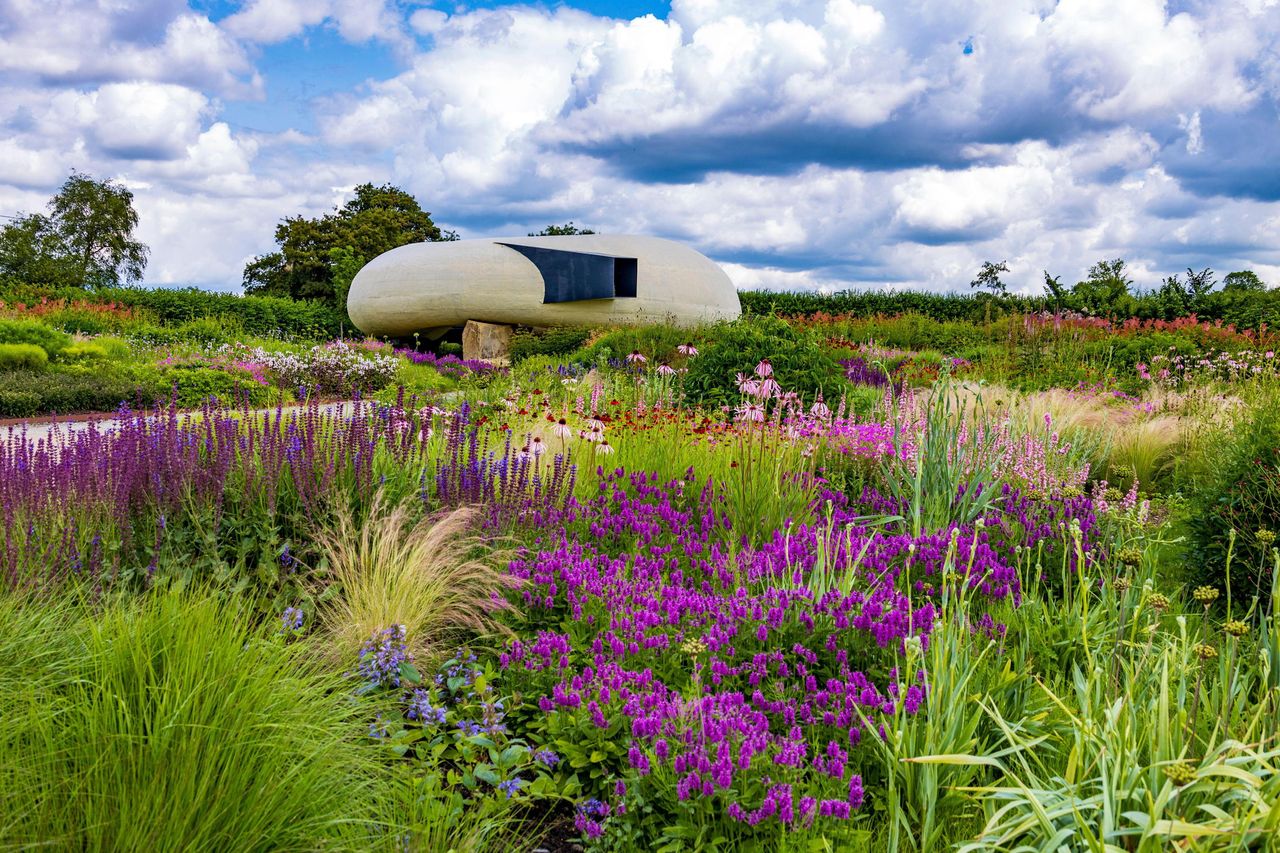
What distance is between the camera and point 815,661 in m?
2.78

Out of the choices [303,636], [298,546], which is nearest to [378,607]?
[303,636]

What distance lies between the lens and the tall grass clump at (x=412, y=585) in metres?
3.20

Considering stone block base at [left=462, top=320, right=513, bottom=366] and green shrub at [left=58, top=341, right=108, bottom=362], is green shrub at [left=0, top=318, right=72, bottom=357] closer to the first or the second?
green shrub at [left=58, top=341, right=108, bottom=362]

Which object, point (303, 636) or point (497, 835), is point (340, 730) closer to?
point (497, 835)

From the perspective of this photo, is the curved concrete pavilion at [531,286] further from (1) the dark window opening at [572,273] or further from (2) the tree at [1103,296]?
(2) the tree at [1103,296]

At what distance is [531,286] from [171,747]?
19.2 metres

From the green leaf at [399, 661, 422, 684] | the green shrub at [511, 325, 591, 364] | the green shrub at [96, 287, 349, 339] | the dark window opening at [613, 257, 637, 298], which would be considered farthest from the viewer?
the green shrub at [96, 287, 349, 339]

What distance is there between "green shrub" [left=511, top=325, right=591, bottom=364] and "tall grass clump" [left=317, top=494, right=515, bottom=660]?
52.3 ft

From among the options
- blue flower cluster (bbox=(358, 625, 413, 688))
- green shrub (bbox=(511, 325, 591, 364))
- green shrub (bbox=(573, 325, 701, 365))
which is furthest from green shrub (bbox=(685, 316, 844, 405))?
green shrub (bbox=(511, 325, 591, 364))

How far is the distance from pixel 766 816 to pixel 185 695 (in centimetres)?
138

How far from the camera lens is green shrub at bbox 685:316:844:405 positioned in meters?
8.67

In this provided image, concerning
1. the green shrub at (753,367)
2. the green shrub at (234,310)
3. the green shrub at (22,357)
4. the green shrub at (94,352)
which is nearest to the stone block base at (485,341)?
the green shrub at (234,310)

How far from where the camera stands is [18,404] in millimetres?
11102

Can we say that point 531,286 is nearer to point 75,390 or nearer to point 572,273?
point 572,273
